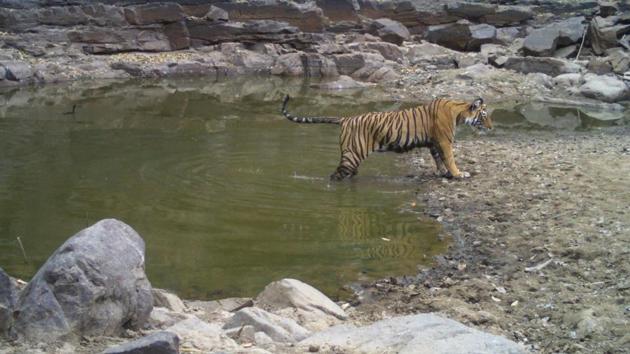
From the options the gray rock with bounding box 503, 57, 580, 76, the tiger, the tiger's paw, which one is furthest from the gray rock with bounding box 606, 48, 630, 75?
the tiger's paw

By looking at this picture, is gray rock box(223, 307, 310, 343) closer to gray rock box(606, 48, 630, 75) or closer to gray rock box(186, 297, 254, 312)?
gray rock box(186, 297, 254, 312)

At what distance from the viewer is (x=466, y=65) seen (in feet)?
71.5

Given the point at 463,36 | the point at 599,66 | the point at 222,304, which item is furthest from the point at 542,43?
the point at 222,304

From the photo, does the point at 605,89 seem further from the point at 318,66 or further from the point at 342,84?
the point at 318,66

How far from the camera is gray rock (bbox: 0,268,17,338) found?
4.23 metres

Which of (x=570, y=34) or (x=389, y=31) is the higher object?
(x=570, y=34)

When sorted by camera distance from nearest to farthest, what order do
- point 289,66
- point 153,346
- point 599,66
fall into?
point 153,346
point 599,66
point 289,66

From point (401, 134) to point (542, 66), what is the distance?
37.9 feet

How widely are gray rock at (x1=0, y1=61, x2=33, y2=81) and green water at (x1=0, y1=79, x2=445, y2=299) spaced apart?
16.9ft

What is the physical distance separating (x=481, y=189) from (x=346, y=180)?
5.81ft

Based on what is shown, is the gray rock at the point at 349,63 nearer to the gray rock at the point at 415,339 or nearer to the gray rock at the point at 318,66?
the gray rock at the point at 318,66

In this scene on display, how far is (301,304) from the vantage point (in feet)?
18.7

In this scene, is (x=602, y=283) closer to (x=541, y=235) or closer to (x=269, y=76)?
(x=541, y=235)

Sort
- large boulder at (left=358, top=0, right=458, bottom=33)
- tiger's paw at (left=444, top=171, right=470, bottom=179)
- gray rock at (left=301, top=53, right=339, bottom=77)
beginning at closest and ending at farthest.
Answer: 1. tiger's paw at (left=444, top=171, right=470, bottom=179)
2. gray rock at (left=301, top=53, right=339, bottom=77)
3. large boulder at (left=358, top=0, right=458, bottom=33)
